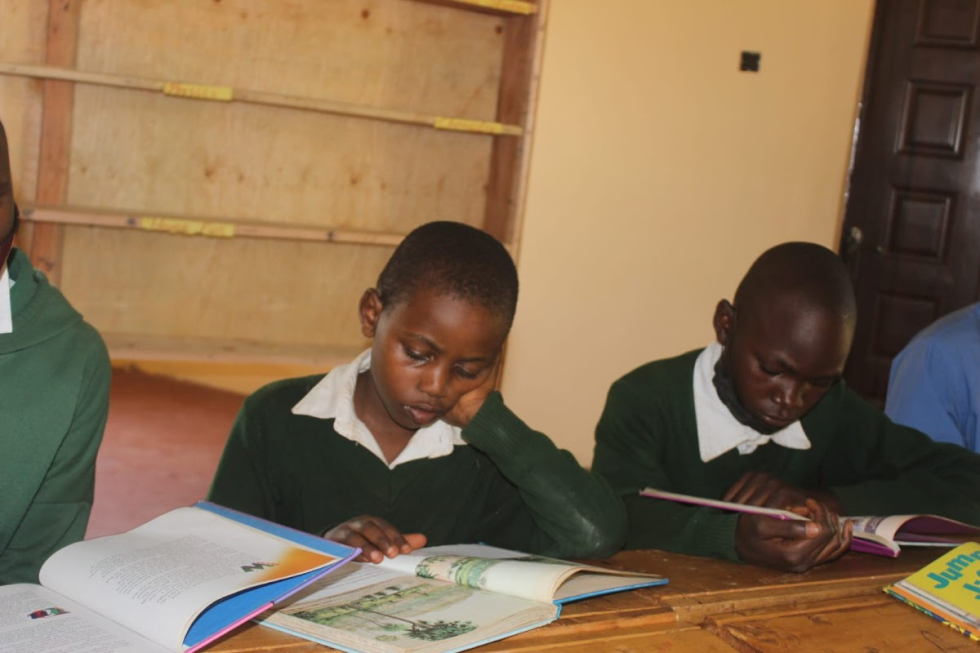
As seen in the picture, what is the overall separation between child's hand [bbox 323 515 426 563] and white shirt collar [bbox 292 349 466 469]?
25 cm

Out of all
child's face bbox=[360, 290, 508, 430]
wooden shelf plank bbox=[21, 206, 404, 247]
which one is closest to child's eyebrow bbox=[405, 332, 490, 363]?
child's face bbox=[360, 290, 508, 430]

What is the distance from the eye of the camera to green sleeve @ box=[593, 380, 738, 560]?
1498 mm

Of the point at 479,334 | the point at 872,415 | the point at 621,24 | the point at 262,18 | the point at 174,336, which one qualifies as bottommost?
the point at 174,336

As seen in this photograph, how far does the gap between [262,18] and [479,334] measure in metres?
1.90

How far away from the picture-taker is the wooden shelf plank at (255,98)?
2627 millimetres

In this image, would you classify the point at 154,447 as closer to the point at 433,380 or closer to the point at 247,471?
the point at 247,471

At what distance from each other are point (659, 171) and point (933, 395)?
2.31 metres

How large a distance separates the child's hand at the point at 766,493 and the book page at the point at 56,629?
0.91 meters

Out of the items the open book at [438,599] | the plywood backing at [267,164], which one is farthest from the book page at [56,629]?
the plywood backing at [267,164]

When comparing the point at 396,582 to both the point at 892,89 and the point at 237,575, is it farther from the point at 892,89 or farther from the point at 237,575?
the point at 892,89

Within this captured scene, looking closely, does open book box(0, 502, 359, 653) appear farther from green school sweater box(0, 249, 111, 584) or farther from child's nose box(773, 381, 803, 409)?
child's nose box(773, 381, 803, 409)

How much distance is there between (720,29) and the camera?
414 cm

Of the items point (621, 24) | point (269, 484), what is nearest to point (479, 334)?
point (269, 484)

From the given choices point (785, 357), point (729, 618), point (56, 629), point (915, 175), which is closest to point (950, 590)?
point (729, 618)
